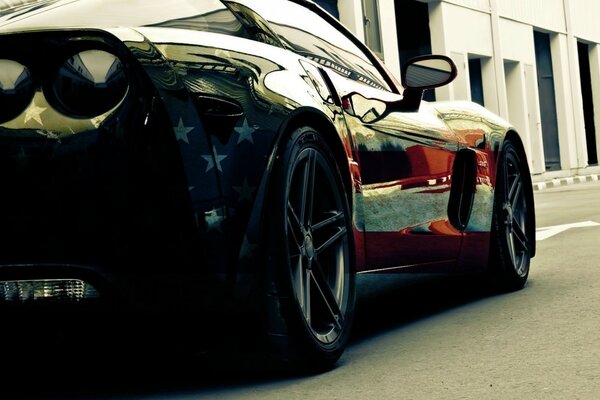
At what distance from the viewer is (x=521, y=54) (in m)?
30.5

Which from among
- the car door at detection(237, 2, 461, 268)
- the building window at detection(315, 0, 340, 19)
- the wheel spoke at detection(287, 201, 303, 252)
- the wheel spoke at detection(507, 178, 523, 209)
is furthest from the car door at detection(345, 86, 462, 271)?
the building window at detection(315, 0, 340, 19)

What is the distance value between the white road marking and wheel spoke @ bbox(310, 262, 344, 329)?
5248mm

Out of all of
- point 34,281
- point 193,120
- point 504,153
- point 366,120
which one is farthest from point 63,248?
point 504,153

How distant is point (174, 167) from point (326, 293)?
855 mm

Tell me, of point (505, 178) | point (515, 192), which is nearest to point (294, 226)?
point (505, 178)

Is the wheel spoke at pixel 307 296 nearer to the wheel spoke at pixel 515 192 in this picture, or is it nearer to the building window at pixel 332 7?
the wheel spoke at pixel 515 192

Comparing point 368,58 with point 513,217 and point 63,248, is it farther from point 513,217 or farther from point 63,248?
point 63,248

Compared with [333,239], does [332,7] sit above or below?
above

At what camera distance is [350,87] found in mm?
4602

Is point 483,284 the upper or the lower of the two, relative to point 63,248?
lower

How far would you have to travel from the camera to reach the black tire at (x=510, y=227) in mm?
5934

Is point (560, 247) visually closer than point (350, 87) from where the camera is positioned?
No

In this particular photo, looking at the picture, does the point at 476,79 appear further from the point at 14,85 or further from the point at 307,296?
the point at 14,85

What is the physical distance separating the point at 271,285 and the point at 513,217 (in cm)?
267
